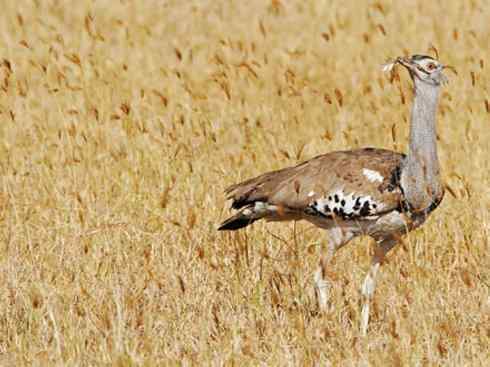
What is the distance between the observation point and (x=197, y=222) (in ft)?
20.9

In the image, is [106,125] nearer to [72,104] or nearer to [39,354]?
[72,104]

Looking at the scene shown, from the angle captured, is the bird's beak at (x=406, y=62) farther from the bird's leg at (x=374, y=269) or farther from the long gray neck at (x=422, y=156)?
the bird's leg at (x=374, y=269)

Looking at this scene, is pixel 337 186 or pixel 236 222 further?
pixel 236 222

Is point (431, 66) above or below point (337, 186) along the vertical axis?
above

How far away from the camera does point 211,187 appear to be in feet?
22.5

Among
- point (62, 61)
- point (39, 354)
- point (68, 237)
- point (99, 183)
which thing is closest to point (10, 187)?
point (99, 183)

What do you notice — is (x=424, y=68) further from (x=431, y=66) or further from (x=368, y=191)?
(x=368, y=191)

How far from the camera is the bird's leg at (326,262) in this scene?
5.25 m

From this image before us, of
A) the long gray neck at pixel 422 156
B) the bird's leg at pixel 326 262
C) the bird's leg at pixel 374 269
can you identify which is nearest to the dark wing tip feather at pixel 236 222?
the bird's leg at pixel 326 262

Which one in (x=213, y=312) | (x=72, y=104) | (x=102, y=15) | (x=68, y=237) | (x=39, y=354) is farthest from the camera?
(x=102, y=15)

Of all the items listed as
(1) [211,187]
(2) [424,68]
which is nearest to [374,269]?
(2) [424,68]

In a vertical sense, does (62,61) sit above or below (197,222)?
above

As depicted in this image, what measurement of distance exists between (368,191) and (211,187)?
5.91 ft

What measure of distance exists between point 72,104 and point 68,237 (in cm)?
267
